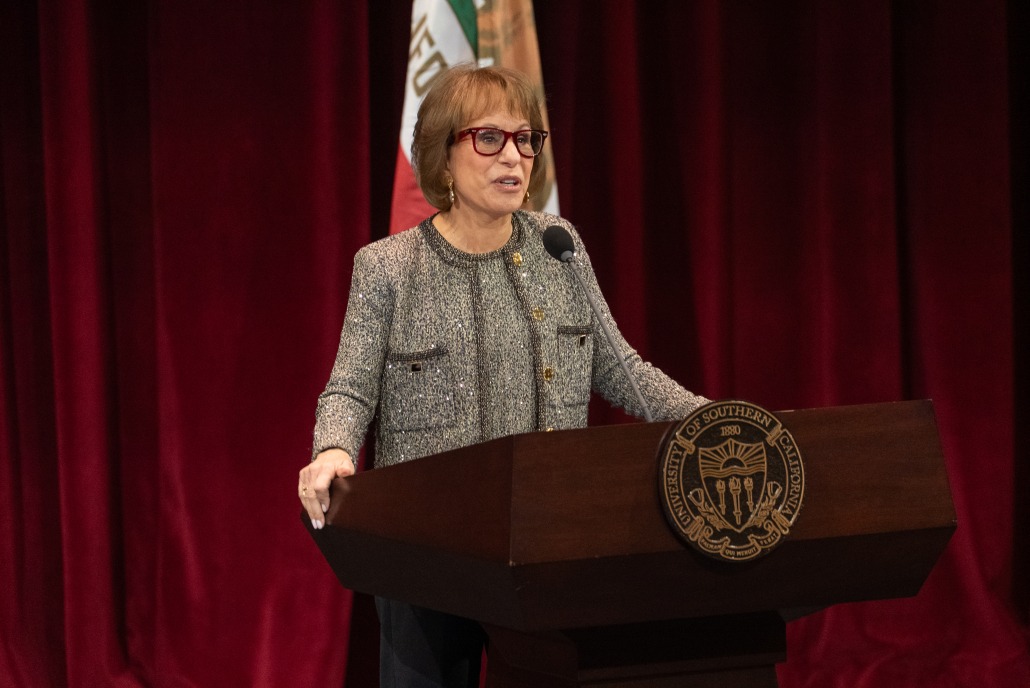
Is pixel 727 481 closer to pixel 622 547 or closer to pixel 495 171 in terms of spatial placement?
pixel 622 547

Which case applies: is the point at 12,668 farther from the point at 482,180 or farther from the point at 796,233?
the point at 796,233

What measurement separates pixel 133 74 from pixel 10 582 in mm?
1247

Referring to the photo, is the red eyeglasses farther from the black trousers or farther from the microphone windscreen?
the black trousers

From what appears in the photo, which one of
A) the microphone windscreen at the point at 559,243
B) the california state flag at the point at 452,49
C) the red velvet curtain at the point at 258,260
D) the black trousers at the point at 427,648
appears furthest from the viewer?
the red velvet curtain at the point at 258,260

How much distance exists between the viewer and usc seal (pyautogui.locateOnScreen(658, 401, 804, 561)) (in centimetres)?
109

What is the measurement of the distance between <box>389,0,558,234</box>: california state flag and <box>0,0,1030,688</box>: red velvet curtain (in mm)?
197

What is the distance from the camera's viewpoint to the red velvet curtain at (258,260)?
257 centimetres

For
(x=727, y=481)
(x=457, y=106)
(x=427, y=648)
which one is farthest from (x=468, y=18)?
(x=727, y=481)

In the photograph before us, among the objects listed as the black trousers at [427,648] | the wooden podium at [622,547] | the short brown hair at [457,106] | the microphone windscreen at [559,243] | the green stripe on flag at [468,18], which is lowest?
the black trousers at [427,648]

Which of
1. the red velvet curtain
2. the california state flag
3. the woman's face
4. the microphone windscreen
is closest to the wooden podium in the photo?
the microphone windscreen

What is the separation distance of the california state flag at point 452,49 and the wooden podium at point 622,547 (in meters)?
1.21

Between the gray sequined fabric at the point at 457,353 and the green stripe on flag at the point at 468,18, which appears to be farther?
the green stripe on flag at the point at 468,18

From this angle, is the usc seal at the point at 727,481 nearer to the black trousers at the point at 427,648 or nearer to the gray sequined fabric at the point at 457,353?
the gray sequined fabric at the point at 457,353

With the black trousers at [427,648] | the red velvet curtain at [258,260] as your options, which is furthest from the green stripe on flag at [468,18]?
the black trousers at [427,648]
